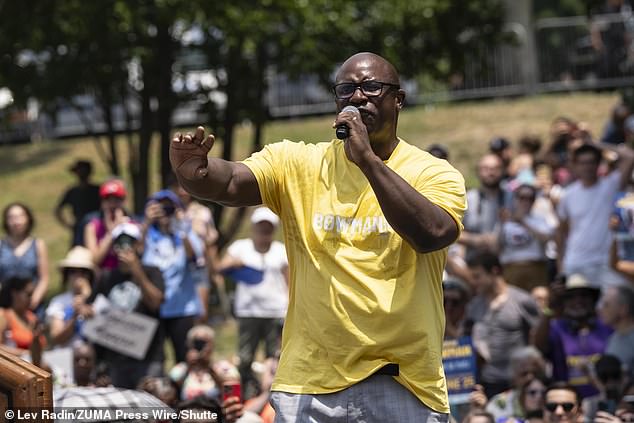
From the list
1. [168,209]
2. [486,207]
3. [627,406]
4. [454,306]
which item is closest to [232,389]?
[627,406]

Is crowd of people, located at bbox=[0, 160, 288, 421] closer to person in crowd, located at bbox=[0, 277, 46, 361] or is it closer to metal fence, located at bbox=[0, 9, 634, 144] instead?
person in crowd, located at bbox=[0, 277, 46, 361]

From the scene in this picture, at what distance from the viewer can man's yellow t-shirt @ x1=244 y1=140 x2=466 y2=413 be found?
4.66m

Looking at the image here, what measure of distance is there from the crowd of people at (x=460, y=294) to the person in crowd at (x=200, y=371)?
0.04 ft

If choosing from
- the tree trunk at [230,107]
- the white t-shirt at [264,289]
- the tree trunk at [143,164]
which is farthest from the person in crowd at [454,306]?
the tree trunk at [143,164]

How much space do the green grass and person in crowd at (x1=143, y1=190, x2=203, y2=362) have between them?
26.9 ft

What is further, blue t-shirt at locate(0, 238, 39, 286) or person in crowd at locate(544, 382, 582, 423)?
blue t-shirt at locate(0, 238, 39, 286)

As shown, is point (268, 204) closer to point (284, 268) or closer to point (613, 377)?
point (613, 377)

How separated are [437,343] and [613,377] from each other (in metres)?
4.33

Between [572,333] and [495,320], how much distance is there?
0.61 m

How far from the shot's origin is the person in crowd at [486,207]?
1188 cm

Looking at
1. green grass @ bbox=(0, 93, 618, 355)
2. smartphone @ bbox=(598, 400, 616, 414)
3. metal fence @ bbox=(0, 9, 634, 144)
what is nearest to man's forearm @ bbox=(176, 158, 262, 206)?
smartphone @ bbox=(598, 400, 616, 414)

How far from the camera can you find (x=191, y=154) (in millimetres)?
4648

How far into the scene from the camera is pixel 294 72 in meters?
14.9

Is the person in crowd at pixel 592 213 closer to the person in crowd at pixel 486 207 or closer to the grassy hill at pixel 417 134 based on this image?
the person in crowd at pixel 486 207
